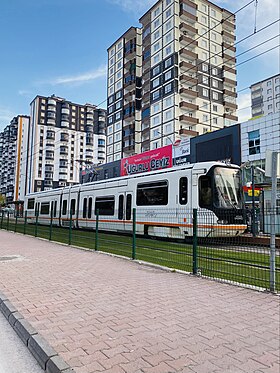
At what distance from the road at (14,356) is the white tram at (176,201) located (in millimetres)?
6298

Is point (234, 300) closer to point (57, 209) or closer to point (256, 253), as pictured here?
point (256, 253)

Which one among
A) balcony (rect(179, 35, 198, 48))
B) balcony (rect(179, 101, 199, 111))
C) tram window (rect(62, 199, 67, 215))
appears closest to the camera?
tram window (rect(62, 199, 67, 215))

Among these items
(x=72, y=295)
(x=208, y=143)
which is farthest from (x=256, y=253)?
(x=208, y=143)

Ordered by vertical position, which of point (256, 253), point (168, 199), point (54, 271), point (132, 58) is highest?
point (132, 58)

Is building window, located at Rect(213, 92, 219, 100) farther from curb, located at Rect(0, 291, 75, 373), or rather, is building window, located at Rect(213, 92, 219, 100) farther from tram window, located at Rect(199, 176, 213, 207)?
curb, located at Rect(0, 291, 75, 373)

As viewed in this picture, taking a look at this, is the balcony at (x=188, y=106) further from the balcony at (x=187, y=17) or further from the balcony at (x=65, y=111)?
the balcony at (x=65, y=111)

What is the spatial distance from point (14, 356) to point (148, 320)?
167 cm

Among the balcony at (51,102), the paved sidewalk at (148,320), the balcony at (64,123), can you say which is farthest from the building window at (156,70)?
the paved sidewalk at (148,320)

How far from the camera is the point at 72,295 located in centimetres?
549

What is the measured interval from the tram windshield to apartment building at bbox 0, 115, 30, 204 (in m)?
98.6

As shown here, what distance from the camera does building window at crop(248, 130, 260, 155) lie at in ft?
93.7

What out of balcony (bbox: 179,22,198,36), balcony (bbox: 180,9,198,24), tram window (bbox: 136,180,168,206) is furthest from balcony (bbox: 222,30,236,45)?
tram window (bbox: 136,180,168,206)

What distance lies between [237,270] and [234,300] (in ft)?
6.40

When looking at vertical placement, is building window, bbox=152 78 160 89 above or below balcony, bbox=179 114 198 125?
above
